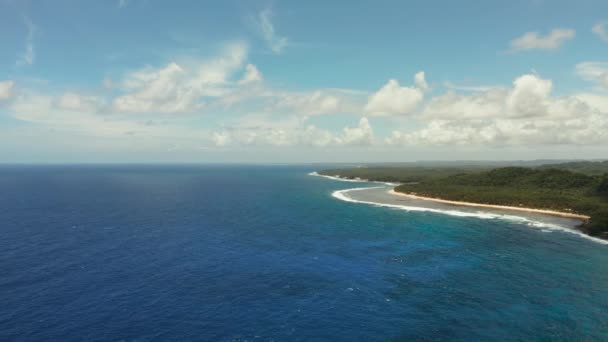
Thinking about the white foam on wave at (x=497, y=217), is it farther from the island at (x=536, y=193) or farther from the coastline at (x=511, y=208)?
the coastline at (x=511, y=208)

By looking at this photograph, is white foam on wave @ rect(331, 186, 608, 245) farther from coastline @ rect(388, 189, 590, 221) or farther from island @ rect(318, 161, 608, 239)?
coastline @ rect(388, 189, 590, 221)

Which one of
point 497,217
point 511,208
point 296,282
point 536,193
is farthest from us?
point 536,193

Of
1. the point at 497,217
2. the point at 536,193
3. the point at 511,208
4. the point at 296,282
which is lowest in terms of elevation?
the point at 296,282

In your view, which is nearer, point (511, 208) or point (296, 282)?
point (296, 282)

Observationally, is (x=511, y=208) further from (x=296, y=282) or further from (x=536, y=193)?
(x=296, y=282)

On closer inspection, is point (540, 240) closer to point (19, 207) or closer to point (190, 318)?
point (190, 318)

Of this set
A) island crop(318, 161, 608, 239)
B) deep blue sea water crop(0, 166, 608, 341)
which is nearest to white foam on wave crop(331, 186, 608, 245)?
island crop(318, 161, 608, 239)

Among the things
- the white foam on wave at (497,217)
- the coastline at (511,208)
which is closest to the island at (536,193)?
the coastline at (511,208)

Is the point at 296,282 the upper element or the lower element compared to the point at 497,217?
lower

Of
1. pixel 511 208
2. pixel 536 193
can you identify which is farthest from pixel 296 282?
pixel 536 193
